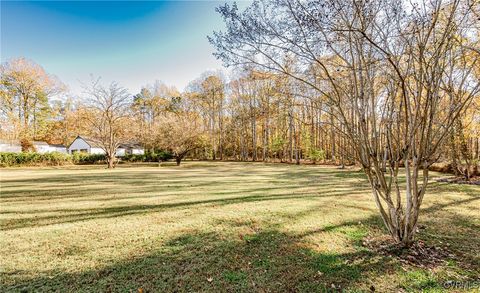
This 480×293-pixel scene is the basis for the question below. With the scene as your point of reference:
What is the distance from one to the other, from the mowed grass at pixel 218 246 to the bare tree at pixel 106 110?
17.7m

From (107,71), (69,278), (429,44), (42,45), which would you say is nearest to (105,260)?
(69,278)

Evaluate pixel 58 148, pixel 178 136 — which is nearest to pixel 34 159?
pixel 178 136

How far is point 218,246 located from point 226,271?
74 cm

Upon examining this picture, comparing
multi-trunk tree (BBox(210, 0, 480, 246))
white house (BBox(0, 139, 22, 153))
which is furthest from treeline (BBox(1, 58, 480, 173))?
multi-trunk tree (BBox(210, 0, 480, 246))

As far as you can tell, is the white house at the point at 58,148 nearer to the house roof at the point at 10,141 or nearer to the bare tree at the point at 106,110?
the house roof at the point at 10,141

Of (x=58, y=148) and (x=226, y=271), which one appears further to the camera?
(x=58, y=148)

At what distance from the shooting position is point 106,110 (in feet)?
73.0

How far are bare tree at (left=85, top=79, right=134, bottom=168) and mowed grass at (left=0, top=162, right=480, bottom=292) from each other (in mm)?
17674

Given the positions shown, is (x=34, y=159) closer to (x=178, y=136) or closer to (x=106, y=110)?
(x=106, y=110)

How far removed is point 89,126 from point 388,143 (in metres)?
27.0

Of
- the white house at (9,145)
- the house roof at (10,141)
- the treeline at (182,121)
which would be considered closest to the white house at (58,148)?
the treeline at (182,121)

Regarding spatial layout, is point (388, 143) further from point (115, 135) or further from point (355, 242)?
point (115, 135)

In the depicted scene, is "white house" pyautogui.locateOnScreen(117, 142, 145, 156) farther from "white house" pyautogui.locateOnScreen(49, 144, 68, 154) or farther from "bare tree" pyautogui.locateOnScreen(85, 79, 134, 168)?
"bare tree" pyautogui.locateOnScreen(85, 79, 134, 168)

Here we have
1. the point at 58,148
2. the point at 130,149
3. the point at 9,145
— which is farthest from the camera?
the point at 130,149
